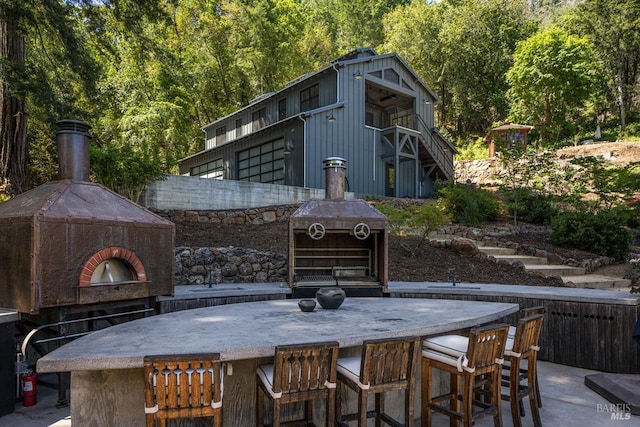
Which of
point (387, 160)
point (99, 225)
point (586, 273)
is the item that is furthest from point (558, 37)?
point (99, 225)

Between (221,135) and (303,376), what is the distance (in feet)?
51.7

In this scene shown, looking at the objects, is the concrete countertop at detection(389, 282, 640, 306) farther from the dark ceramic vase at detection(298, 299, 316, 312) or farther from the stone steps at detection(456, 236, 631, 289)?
the stone steps at detection(456, 236, 631, 289)

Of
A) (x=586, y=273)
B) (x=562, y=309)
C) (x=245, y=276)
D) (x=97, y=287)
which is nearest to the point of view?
(x=97, y=287)

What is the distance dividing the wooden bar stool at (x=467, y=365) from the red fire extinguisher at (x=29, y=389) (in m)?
3.12

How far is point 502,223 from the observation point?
10.2 meters

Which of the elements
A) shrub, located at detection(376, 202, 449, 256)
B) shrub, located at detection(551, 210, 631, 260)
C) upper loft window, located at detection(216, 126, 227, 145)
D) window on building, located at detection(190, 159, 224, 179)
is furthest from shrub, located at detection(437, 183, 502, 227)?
upper loft window, located at detection(216, 126, 227, 145)

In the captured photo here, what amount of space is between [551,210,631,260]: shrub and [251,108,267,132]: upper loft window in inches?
405

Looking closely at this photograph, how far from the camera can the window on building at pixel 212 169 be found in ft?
51.8

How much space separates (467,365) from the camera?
7.73 ft

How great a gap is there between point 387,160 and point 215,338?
1163 cm

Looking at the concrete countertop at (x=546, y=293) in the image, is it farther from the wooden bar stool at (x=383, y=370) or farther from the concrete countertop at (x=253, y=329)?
the wooden bar stool at (x=383, y=370)

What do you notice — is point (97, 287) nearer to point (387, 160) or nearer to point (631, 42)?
point (387, 160)

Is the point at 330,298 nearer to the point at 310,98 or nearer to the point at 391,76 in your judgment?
the point at 310,98

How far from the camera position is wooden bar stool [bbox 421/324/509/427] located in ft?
7.77
